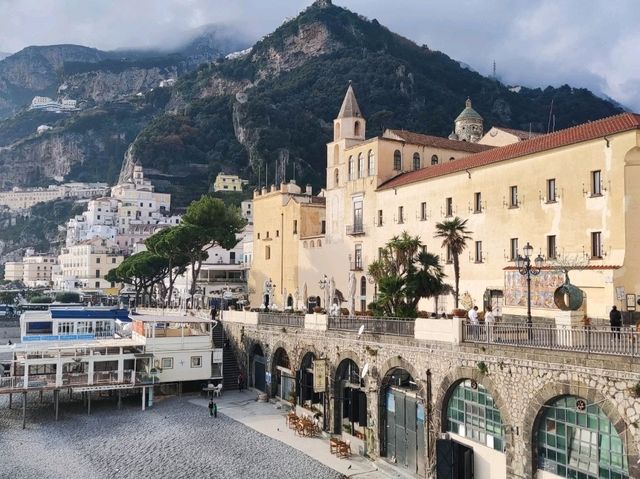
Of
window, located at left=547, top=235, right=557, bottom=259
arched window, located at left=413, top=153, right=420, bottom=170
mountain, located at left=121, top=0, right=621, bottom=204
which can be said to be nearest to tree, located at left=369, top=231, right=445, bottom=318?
window, located at left=547, top=235, right=557, bottom=259

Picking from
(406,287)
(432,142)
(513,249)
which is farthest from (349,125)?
(406,287)

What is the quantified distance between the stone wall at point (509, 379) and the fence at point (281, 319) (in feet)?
15.5

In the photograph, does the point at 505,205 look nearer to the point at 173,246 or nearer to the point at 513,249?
the point at 513,249

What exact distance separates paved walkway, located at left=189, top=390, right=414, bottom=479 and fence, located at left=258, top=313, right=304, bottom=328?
4612mm

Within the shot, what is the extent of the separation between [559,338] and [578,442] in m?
2.80

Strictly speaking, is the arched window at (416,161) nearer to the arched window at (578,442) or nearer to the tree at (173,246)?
the tree at (173,246)

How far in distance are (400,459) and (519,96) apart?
171 metres

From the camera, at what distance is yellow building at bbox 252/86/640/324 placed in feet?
83.8

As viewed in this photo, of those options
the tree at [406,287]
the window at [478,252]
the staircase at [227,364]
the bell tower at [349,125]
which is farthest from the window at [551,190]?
the staircase at [227,364]

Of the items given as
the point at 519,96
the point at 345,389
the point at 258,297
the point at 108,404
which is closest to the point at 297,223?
the point at 258,297

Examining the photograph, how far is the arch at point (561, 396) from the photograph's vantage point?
48.2ft

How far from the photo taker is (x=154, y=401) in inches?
1448

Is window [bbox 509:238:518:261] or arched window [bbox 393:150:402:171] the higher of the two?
arched window [bbox 393:150:402:171]

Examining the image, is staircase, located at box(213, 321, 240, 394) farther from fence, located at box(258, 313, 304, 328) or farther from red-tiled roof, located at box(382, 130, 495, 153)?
red-tiled roof, located at box(382, 130, 495, 153)
